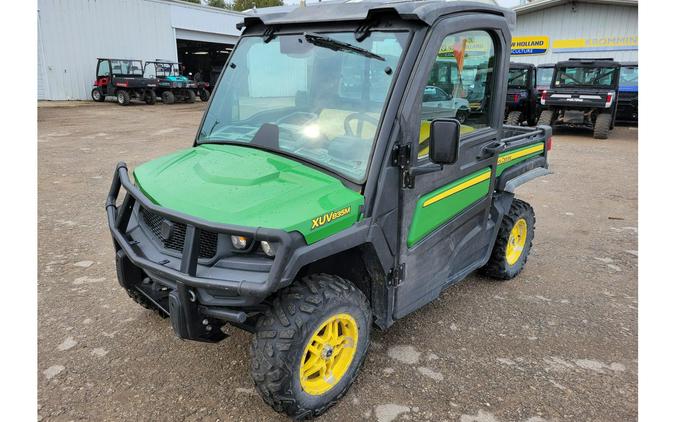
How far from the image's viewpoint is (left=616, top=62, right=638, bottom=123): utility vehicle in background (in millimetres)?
15148

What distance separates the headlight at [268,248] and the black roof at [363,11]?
1.38 metres

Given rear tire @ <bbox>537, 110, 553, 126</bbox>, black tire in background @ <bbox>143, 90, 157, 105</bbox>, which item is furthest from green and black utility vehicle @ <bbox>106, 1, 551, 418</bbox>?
black tire in background @ <bbox>143, 90, 157, 105</bbox>

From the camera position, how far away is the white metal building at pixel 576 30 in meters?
20.1

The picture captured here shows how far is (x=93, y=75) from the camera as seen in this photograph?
23.2m

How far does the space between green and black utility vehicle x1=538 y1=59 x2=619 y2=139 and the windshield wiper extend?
40.5ft

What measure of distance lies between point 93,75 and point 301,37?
937 inches

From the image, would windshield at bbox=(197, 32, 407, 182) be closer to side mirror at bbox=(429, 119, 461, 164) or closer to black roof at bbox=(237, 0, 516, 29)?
black roof at bbox=(237, 0, 516, 29)

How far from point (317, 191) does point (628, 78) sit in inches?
654

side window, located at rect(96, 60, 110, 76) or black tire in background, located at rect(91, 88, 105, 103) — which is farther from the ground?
side window, located at rect(96, 60, 110, 76)

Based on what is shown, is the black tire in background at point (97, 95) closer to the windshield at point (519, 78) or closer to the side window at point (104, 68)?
the side window at point (104, 68)

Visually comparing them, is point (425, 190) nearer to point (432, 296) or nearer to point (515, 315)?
point (432, 296)

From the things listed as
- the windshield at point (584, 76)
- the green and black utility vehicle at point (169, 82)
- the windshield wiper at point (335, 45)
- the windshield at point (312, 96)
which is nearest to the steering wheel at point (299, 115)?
the windshield at point (312, 96)

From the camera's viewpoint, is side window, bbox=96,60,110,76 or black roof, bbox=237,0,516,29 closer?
black roof, bbox=237,0,516,29

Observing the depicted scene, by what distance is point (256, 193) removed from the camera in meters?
2.46
